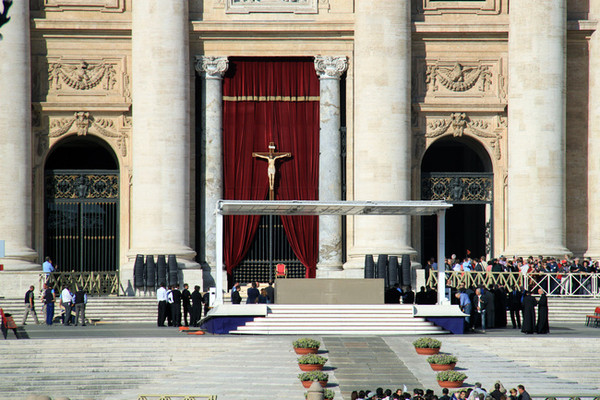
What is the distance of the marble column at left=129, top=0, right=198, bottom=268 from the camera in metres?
41.7

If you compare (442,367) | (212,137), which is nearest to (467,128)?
(212,137)

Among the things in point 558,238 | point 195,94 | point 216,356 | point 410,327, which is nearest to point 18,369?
point 216,356

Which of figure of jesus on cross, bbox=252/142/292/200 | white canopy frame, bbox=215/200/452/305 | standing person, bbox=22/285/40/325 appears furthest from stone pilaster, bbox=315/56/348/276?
standing person, bbox=22/285/40/325

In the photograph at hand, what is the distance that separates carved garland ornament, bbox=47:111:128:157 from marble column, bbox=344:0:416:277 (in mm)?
8958

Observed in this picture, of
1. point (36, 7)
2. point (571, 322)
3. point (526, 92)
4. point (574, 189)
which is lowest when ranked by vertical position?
point (571, 322)

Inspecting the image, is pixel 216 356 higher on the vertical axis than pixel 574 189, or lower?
lower

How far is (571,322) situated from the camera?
36.6m

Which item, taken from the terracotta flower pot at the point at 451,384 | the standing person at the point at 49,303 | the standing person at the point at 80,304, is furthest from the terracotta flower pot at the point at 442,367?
the standing person at the point at 49,303

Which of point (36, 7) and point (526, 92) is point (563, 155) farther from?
point (36, 7)

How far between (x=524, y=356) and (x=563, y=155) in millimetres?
15811

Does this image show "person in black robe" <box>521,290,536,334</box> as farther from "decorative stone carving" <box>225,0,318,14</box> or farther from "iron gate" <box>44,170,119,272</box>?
"iron gate" <box>44,170,119,272</box>

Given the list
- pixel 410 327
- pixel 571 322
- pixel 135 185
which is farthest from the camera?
pixel 135 185

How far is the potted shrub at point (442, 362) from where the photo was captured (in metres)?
26.1

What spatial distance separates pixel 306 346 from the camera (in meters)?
27.2
